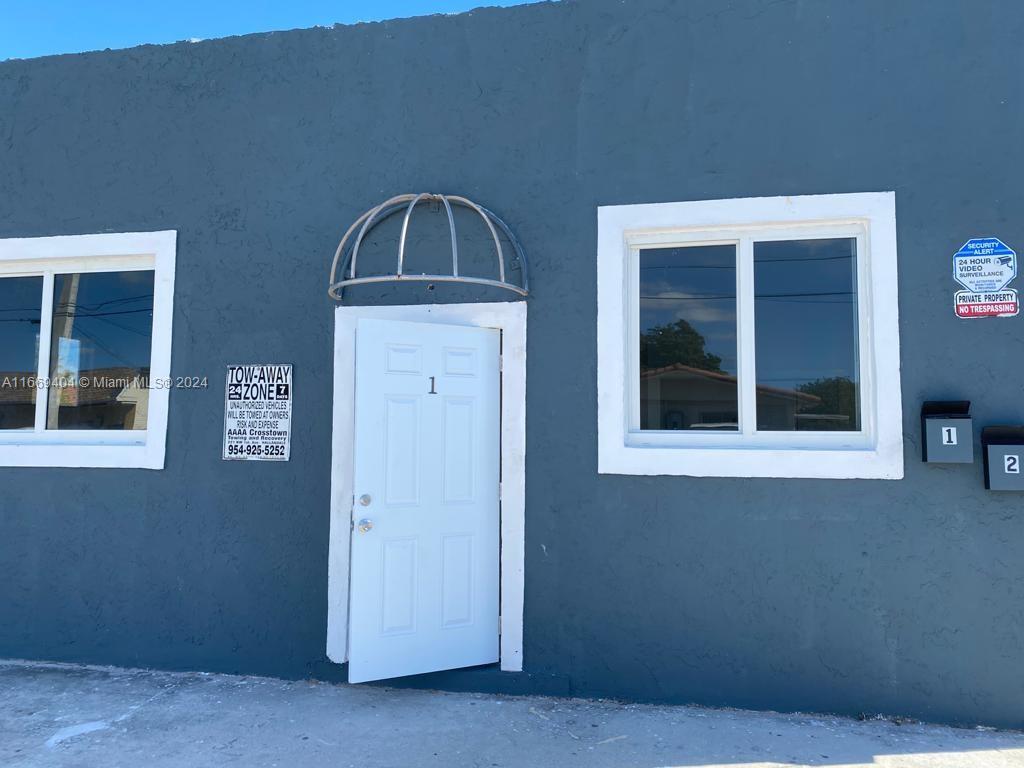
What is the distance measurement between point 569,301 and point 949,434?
2.30m

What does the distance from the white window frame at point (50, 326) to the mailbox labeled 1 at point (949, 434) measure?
4840 mm

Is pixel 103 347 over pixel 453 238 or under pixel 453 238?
under

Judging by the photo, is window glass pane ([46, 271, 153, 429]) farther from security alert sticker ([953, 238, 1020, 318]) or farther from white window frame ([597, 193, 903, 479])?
security alert sticker ([953, 238, 1020, 318])

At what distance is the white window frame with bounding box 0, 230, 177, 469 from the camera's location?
17.6ft

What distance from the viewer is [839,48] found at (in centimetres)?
473

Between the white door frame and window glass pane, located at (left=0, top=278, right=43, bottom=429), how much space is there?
2.44 meters

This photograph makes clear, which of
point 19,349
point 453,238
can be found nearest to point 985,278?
point 453,238

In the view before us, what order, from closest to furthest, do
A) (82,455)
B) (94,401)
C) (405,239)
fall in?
(405,239)
(82,455)
(94,401)

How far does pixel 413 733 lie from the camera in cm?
420

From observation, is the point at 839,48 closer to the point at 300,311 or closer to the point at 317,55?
the point at 317,55

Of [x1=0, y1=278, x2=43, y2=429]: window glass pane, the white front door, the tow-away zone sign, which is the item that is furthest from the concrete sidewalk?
the tow-away zone sign

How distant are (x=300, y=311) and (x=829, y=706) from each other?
4090 mm

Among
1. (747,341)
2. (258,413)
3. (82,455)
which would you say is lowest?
(82,455)

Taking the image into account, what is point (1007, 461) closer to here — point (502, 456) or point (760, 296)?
point (760, 296)
